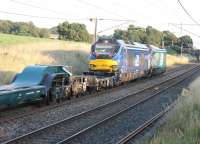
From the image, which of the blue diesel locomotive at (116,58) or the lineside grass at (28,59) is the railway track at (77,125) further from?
the lineside grass at (28,59)

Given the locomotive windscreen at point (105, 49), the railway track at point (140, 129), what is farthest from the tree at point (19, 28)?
the railway track at point (140, 129)

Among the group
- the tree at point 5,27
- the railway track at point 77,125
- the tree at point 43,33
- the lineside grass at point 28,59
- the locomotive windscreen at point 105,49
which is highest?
the tree at point 5,27

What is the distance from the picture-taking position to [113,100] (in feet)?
69.2

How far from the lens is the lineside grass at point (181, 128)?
10.1 m

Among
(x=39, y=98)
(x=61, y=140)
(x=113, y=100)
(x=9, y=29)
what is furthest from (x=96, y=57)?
(x=9, y=29)

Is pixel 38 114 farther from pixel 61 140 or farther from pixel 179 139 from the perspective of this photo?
pixel 179 139

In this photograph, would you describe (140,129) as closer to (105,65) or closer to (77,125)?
(77,125)

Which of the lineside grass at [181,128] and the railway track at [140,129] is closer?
the lineside grass at [181,128]

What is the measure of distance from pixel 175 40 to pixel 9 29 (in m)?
51.0

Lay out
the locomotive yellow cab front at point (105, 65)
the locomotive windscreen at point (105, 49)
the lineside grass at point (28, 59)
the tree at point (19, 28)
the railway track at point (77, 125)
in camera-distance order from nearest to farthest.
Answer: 1. the railway track at point (77, 125)
2. the locomotive yellow cab front at point (105, 65)
3. the locomotive windscreen at point (105, 49)
4. the lineside grass at point (28, 59)
5. the tree at point (19, 28)

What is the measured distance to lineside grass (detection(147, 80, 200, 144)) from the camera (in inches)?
398

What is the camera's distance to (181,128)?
12320mm

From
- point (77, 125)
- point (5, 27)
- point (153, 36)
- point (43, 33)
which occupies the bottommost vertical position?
point (77, 125)

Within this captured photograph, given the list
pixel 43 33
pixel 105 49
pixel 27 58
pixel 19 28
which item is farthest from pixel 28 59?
pixel 43 33
